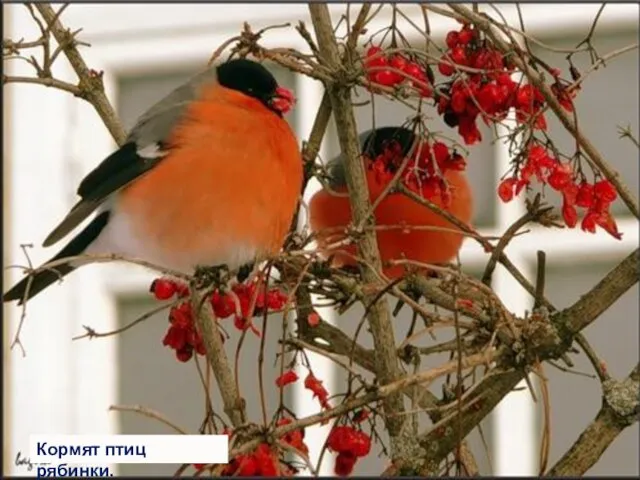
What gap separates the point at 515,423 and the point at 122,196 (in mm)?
1046

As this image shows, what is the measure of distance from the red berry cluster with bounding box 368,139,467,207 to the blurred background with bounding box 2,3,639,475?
0.84 meters

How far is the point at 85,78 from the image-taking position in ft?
3.23

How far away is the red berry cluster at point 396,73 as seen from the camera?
0.92 m

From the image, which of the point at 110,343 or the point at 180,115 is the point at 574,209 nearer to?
the point at 180,115

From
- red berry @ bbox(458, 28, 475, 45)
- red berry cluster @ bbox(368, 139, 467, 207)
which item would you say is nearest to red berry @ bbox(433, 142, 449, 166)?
red berry cluster @ bbox(368, 139, 467, 207)

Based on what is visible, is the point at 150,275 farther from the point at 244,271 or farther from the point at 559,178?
the point at 559,178

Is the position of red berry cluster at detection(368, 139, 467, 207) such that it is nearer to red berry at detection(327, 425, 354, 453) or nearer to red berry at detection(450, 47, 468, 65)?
red berry at detection(450, 47, 468, 65)

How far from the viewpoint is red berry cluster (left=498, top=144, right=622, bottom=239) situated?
0.93 metres

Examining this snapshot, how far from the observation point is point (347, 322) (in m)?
1.99

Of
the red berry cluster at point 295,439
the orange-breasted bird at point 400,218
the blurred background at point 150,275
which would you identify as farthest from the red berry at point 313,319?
the blurred background at point 150,275

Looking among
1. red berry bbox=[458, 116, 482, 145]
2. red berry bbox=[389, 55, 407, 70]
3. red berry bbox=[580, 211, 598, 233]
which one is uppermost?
red berry bbox=[389, 55, 407, 70]

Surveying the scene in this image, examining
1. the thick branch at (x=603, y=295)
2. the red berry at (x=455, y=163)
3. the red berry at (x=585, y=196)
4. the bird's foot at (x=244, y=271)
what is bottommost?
the thick branch at (x=603, y=295)

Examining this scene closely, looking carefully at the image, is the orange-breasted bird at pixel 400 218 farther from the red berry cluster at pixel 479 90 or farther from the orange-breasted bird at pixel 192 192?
the red berry cluster at pixel 479 90

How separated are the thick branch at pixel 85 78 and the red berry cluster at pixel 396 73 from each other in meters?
0.19
